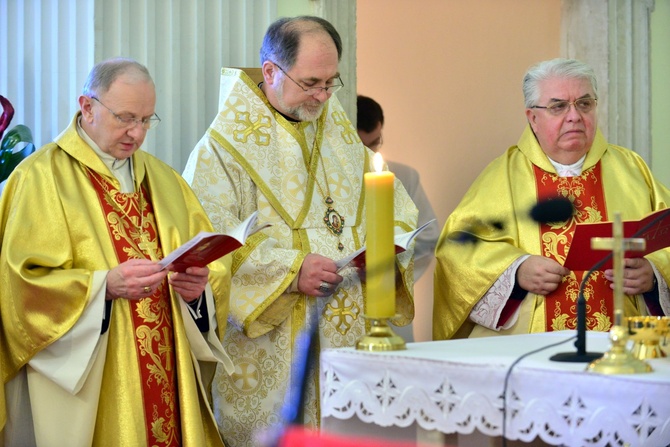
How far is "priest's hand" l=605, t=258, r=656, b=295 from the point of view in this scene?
4574 mm

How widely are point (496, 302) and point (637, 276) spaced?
603mm

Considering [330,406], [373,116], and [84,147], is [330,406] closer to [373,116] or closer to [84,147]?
[84,147]

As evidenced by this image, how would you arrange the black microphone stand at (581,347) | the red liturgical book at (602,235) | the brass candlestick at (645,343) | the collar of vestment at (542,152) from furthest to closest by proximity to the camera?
the collar of vestment at (542,152), the red liturgical book at (602,235), the brass candlestick at (645,343), the black microphone stand at (581,347)

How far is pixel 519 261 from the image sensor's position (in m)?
4.68

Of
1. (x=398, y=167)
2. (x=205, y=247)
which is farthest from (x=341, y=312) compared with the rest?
(x=398, y=167)

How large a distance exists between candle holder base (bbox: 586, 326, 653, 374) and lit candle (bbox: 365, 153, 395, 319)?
489mm

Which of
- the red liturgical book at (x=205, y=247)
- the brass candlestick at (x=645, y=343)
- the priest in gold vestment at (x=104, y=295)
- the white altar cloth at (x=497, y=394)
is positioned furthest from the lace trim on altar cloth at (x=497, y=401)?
the priest in gold vestment at (x=104, y=295)

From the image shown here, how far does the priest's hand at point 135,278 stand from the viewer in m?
3.68

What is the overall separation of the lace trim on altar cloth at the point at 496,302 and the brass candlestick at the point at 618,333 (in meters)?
2.39

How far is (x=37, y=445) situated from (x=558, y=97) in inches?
108

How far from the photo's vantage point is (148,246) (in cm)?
406

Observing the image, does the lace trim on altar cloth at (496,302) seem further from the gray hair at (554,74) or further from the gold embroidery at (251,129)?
the gold embroidery at (251,129)

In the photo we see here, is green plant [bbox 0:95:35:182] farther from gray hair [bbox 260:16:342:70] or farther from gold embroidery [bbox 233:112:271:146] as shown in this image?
gray hair [bbox 260:16:342:70]

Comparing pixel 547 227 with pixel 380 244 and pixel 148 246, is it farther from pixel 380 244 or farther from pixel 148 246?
pixel 380 244
